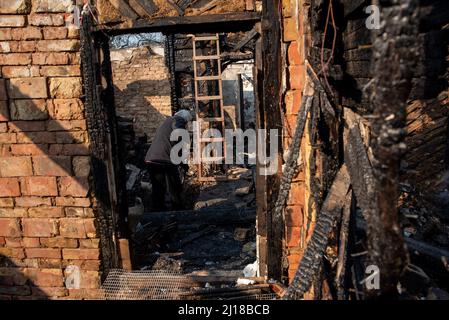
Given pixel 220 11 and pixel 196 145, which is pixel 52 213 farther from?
pixel 196 145

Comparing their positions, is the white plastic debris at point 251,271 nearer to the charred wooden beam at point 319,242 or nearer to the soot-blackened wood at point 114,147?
the soot-blackened wood at point 114,147

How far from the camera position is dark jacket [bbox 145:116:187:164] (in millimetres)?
6012

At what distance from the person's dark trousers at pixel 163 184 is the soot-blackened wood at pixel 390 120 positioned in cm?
498

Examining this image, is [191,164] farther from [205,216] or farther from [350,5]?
[350,5]

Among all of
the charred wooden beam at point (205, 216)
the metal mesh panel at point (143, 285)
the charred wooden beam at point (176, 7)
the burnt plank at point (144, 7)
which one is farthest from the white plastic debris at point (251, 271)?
the burnt plank at point (144, 7)

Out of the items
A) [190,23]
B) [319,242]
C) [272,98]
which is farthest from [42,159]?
[319,242]

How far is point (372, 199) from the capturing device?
1494 millimetres

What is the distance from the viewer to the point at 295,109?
10.0 feet

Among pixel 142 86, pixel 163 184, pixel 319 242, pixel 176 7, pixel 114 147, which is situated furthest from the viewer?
pixel 142 86

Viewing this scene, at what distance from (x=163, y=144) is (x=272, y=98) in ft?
11.0

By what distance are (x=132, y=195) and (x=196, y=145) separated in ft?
11.9

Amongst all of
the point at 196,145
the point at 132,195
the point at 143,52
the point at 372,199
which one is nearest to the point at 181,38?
the point at 143,52

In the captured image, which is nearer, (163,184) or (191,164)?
(163,184)

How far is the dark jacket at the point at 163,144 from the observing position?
6.01 m
